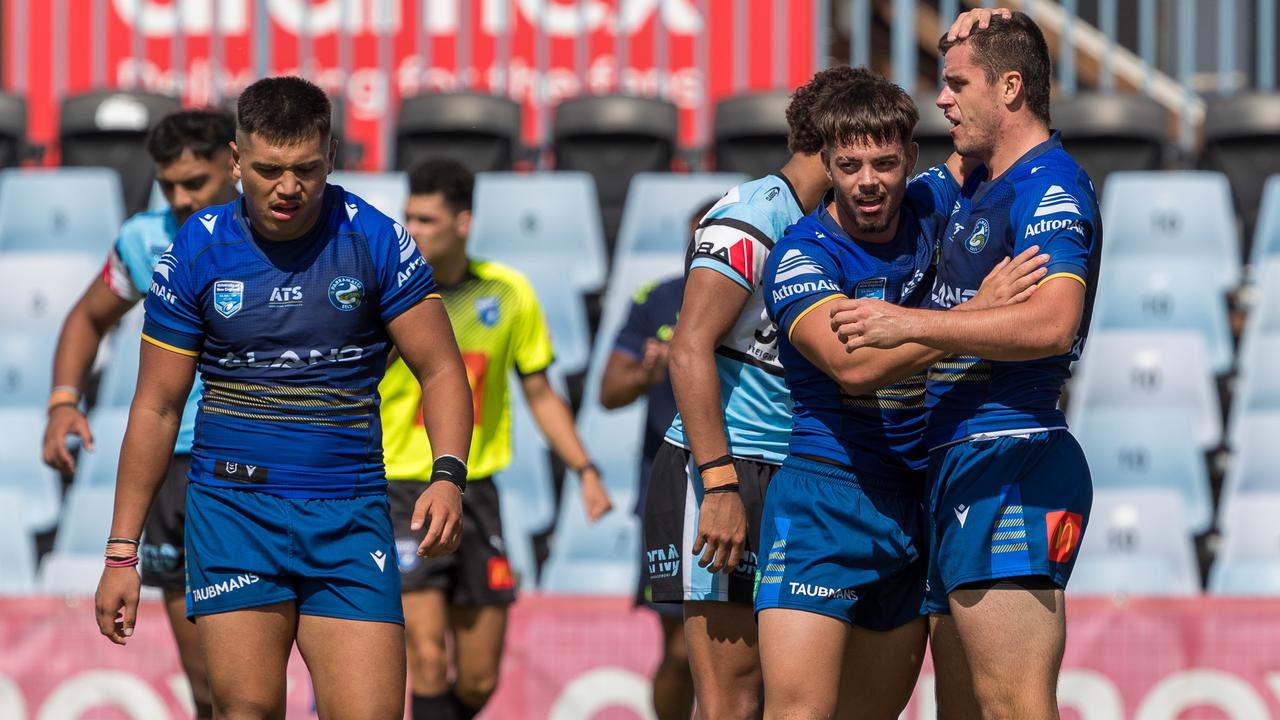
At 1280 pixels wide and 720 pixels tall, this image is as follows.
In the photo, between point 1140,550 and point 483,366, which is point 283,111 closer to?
point 483,366

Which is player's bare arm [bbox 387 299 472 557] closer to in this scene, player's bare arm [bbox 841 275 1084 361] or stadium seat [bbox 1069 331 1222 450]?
player's bare arm [bbox 841 275 1084 361]

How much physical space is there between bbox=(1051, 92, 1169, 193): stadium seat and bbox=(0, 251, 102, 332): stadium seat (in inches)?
201

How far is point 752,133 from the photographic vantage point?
30.8ft

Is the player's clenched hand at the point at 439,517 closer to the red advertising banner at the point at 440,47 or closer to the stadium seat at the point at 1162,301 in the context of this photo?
the stadium seat at the point at 1162,301

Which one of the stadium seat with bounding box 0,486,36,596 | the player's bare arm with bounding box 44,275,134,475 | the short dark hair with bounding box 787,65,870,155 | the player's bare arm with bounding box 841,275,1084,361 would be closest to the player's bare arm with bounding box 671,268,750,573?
the short dark hair with bounding box 787,65,870,155

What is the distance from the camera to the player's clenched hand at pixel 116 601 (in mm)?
4133

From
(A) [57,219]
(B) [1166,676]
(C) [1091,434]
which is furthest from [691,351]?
(A) [57,219]

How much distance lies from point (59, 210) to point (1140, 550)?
5726 millimetres

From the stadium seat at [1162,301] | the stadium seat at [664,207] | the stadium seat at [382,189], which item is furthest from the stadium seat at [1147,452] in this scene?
the stadium seat at [382,189]

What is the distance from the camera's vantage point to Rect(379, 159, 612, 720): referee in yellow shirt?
5.94 m

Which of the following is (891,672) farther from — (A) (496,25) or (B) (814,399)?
(A) (496,25)

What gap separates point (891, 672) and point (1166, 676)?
2630mm

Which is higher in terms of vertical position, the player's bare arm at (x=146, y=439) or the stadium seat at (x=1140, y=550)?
the player's bare arm at (x=146, y=439)

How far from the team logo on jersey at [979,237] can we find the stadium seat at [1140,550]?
3.70 meters
